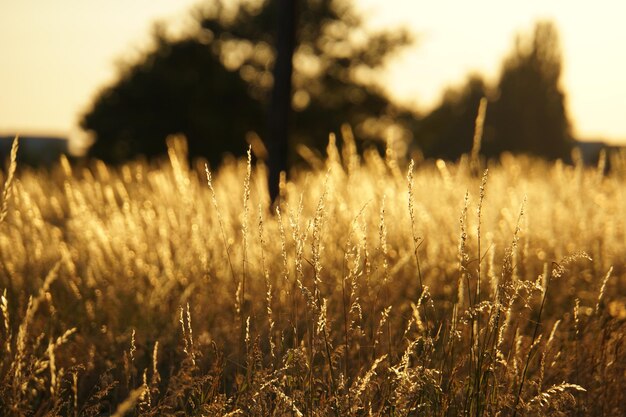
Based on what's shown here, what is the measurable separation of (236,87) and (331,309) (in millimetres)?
16802

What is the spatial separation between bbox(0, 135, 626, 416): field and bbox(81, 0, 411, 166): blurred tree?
13136mm

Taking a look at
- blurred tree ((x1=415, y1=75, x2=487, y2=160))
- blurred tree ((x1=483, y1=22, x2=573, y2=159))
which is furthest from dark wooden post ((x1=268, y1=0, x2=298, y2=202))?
blurred tree ((x1=483, y1=22, x2=573, y2=159))

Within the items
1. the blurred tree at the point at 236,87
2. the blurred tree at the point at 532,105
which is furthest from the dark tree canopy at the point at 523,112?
the blurred tree at the point at 236,87

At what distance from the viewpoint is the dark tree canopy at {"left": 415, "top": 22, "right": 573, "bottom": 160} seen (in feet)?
127

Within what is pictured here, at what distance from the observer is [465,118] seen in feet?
132

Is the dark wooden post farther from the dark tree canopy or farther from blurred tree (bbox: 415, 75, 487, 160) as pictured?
the dark tree canopy

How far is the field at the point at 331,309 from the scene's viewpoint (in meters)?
2.88

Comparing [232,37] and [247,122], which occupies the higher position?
[232,37]

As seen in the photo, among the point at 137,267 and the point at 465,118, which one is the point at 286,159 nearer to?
the point at 137,267

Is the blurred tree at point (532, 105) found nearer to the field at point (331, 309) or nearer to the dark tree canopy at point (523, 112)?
the dark tree canopy at point (523, 112)

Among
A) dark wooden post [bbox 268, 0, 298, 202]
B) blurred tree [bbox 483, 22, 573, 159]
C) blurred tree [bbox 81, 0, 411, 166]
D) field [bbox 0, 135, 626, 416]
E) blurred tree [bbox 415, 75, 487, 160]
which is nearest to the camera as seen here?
field [bbox 0, 135, 626, 416]

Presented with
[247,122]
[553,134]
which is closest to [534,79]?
[553,134]

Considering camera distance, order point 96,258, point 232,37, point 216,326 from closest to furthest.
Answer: point 216,326
point 96,258
point 232,37

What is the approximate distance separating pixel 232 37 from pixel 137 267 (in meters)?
19.3
